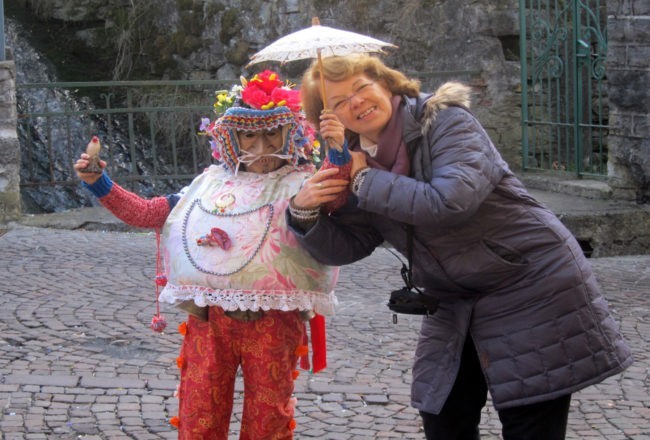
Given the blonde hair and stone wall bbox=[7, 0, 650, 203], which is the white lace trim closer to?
the blonde hair

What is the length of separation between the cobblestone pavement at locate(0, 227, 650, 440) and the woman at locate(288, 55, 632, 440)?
5.01 ft

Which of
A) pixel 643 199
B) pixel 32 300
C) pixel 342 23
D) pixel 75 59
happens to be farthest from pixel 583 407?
pixel 75 59

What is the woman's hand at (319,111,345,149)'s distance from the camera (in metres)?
3.15

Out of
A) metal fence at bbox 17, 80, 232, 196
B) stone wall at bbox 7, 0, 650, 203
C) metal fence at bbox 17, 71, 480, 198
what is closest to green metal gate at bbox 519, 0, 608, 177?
stone wall at bbox 7, 0, 650, 203

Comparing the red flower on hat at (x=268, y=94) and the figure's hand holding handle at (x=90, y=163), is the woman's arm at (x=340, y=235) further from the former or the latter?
the figure's hand holding handle at (x=90, y=163)

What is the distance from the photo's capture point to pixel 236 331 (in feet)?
12.2

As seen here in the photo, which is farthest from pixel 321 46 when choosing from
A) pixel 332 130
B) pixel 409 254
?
pixel 409 254

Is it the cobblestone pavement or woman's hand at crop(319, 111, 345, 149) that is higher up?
woman's hand at crop(319, 111, 345, 149)

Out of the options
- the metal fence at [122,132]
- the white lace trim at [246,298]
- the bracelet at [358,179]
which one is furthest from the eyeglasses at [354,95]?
the metal fence at [122,132]

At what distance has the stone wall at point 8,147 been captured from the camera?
9.55 metres

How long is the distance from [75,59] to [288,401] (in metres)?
11.7

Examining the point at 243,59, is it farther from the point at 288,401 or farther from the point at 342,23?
the point at 288,401

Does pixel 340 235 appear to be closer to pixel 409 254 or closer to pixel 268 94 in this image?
pixel 409 254

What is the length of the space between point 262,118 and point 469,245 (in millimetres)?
916
